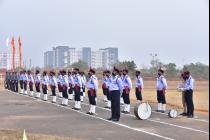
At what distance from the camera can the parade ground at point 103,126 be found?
13.2 m

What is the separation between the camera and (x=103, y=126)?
15.1 meters

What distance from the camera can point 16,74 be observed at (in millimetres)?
38688

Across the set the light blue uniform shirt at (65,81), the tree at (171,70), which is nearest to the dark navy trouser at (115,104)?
the light blue uniform shirt at (65,81)

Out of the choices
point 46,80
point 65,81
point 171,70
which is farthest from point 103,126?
point 171,70

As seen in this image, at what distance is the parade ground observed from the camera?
13.2 m

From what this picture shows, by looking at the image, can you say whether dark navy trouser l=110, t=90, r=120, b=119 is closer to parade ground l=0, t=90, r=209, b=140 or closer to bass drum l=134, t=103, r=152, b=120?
parade ground l=0, t=90, r=209, b=140

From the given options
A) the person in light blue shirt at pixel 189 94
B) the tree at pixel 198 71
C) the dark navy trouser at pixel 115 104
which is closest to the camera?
the dark navy trouser at pixel 115 104

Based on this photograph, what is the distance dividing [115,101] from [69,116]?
247 cm

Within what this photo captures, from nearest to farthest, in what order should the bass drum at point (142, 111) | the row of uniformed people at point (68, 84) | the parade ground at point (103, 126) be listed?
the parade ground at point (103, 126) < the bass drum at point (142, 111) < the row of uniformed people at point (68, 84)

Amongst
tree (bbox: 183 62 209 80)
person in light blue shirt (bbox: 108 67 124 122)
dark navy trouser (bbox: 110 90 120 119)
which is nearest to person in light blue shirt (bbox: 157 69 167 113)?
person in light blue shirt (bbox: 108 67 124 122)

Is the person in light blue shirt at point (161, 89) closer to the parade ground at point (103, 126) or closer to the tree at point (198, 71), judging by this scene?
the parade ground at point (103, 126)

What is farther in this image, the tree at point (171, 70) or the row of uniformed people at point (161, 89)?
the tree at point (171, 70)

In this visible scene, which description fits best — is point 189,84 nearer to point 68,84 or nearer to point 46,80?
point 68,84

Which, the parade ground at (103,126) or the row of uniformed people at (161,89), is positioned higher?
the row of uniformed people at (161,89)
